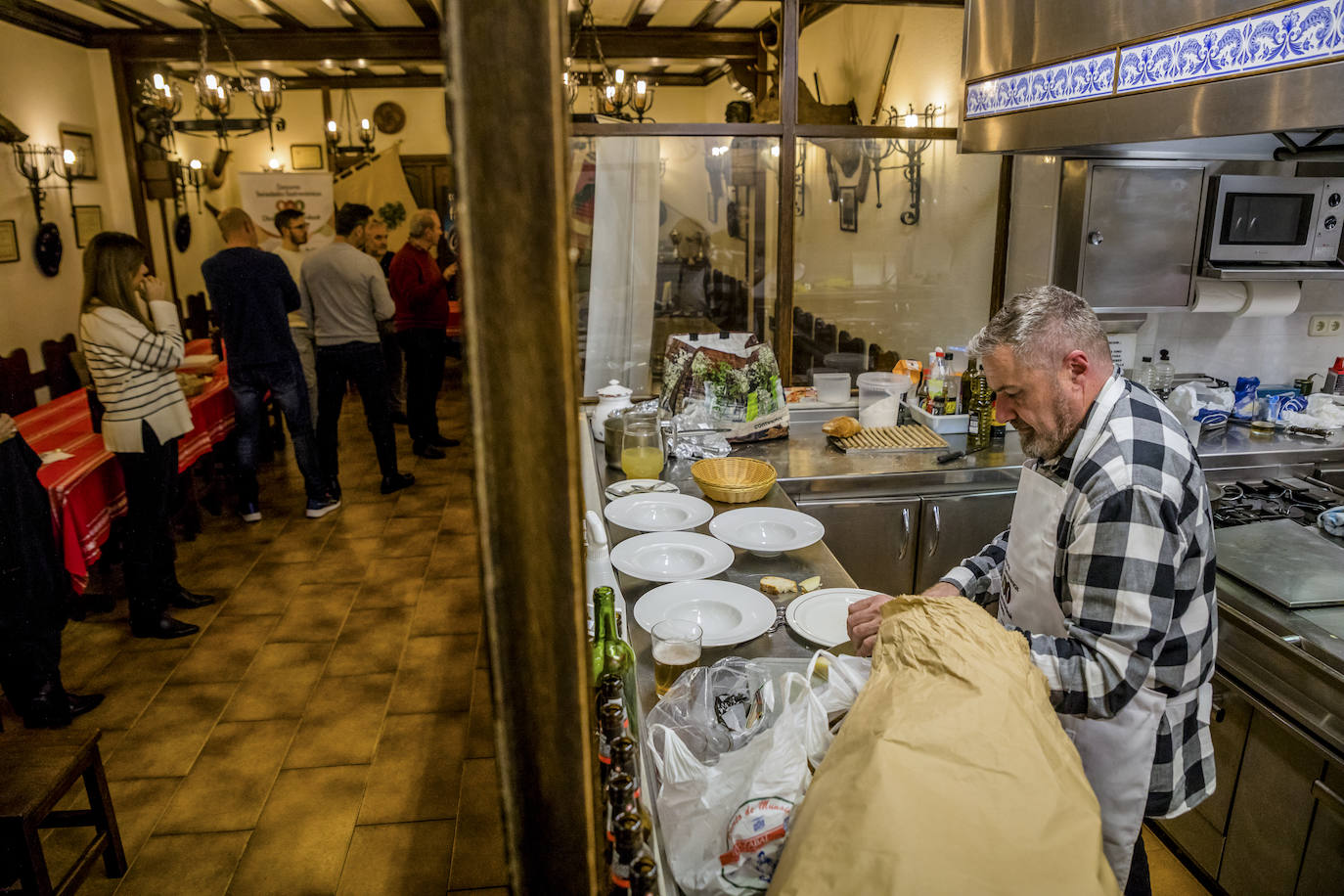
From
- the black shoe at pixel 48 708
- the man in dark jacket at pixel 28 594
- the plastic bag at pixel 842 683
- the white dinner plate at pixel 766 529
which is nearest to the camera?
the plastic bag at pixel 842 683

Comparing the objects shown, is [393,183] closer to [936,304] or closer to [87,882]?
[936,304]

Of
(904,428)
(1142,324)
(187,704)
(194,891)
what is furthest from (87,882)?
(1142,324)

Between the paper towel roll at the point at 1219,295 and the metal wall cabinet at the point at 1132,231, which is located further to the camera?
the paper towel roll at the point at 1219,295

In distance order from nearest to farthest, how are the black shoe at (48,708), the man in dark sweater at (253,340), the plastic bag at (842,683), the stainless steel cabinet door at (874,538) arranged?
the plastic bag at (842,683) < the black shoe at (48,708) < the stainless steel cabinet door at (874,538) < the man in dark sweater at (253,340)

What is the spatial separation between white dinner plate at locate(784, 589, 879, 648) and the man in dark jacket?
91.4 inches

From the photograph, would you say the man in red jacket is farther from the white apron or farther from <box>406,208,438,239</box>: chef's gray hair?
the white apron

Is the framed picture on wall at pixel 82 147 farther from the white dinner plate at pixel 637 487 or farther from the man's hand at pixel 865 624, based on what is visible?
the man's hand at pixel 865 624

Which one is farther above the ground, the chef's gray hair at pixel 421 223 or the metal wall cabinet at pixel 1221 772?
the chef's gray hair at pixel 421 223

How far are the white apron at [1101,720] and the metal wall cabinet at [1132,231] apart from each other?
181 centimetres

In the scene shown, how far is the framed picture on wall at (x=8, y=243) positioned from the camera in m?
5.29

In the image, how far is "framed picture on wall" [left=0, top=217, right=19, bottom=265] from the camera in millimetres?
5285

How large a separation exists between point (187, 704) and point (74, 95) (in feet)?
17.1

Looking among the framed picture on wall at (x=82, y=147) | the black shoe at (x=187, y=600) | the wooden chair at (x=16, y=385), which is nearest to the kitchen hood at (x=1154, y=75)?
the black shoe at (x=187, y=600)

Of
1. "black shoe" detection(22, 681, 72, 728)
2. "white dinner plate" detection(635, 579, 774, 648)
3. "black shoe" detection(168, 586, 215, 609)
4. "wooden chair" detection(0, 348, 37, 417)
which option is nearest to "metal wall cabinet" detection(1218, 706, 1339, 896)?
"white dinner plate" detection(635, 579, 774, 648)
